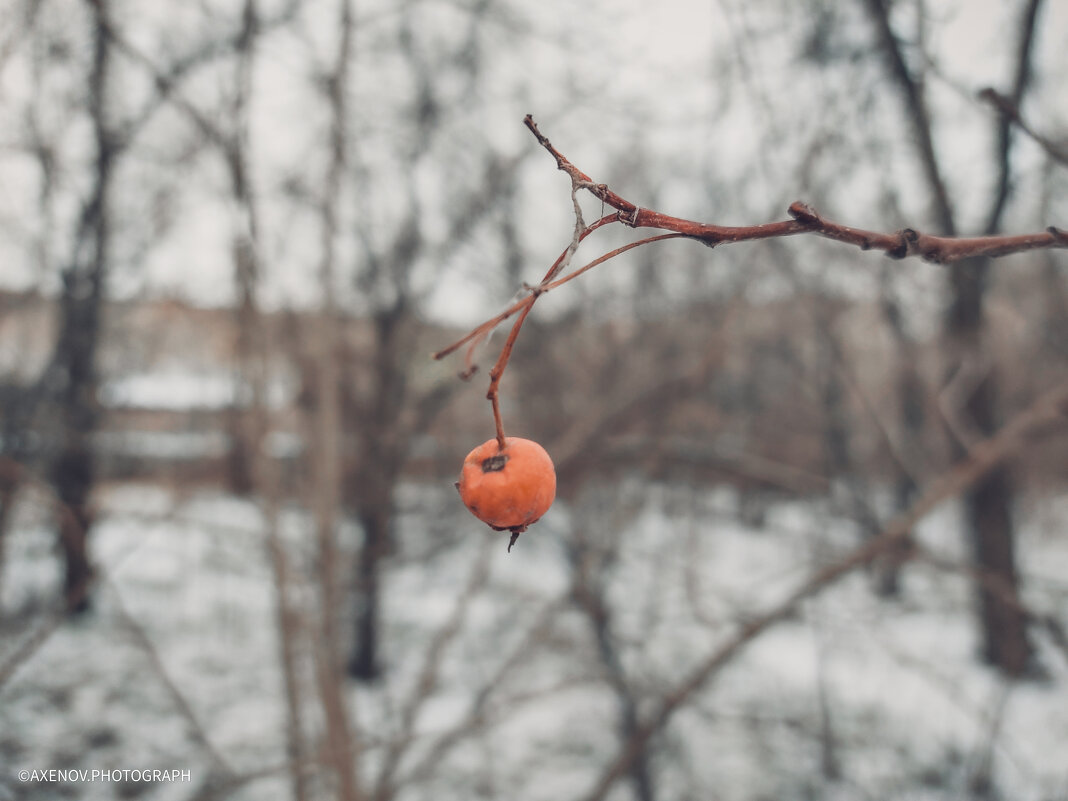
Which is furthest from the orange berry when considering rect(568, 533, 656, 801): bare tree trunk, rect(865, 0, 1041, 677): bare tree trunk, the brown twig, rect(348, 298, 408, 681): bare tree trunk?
rect(348, 298, 408, 681): bare tree trunk

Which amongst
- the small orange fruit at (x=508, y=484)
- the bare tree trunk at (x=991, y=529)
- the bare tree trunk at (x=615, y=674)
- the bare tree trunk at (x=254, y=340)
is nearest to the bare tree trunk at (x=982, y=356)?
the bare tree trunk at (x=991, y=529)

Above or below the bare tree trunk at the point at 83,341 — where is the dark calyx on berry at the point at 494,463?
below

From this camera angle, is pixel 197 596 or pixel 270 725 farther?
pixel 197 596

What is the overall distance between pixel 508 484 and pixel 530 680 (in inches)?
212

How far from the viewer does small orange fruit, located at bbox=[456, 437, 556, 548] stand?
2.52 feet

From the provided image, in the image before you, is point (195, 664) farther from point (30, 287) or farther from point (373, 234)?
point (373, 234)

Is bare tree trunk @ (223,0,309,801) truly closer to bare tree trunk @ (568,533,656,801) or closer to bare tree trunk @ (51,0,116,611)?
bare tree trunk @ (568,533,656,801)

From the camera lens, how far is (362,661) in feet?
21.4

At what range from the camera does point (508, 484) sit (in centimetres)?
77

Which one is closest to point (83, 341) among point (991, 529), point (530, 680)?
point (530, 680)

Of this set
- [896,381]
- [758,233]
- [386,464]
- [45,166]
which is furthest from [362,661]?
[896,381]

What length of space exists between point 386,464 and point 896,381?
7803mm

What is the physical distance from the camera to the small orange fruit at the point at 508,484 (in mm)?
767

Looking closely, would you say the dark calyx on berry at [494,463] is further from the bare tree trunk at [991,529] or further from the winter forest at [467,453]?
the bare tree trunk at [991,529]
